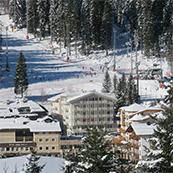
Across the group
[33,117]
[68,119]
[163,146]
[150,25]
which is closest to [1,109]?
[33,117]

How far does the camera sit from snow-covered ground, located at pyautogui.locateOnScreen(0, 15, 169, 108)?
2790 inches

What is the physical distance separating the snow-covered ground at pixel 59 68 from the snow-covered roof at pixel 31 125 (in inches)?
633

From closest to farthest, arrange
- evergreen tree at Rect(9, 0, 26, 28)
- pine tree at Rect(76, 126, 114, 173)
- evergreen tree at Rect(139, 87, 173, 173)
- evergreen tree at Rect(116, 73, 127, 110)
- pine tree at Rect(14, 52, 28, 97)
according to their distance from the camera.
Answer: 1. evergreen tree at Rect(139, 87, 173, 173)
2. pine tree at Rect(76, 126, 114, 173)
3. evergreen tree at Rect(116, 73, 127, 110)
4. pine tree at Rect(14, 52, 28, 97)
5. evergreen tree at Rect(9, 0, 26, 28)

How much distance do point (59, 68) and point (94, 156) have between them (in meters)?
66.2

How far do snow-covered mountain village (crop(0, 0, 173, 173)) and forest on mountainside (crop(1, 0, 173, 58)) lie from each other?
0.23 meters

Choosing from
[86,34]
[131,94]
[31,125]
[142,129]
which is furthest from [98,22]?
[142,129]

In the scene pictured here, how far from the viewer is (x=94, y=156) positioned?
1877 centimetres

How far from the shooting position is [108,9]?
9750 cm

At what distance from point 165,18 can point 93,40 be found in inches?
688

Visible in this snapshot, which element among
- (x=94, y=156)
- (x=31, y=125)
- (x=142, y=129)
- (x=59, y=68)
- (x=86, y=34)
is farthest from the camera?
(x=86, y=34)

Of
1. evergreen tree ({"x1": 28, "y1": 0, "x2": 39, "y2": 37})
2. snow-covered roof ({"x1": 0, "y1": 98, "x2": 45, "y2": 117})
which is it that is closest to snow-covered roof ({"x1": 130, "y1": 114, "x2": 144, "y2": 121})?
snow-covered roof ({"x1": 0, "y1": 98, "x2": 45, "y2": 117})

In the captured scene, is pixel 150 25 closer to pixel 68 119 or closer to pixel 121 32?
pixel 121 32

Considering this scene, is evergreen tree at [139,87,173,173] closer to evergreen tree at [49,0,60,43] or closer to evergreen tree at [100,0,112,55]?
evergreen tree at [100,0,112,55]

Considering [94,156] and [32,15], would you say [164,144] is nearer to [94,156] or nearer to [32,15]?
[94,156]
